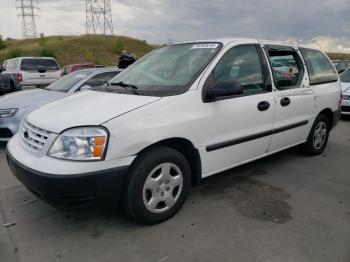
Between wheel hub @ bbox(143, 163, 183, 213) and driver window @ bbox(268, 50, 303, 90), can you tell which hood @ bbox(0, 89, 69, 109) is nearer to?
wheel hub @ bbox(143, 163, 183, 213)

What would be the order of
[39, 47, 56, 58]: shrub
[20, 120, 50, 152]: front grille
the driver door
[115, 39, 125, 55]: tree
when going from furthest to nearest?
[115, 39, 125, 55]: tree → [39, 47, 56, 58]: shrub → the driver door → [20, 120, 50, 152]: front grille

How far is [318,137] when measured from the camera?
5141 mm

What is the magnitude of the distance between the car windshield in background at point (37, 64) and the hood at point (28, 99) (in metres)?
6.27

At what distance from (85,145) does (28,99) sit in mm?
3794

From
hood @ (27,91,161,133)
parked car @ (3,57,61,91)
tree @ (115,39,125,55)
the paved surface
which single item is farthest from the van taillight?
tree @ (115,39,125,55)

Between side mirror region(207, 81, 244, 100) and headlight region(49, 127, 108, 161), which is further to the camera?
side mirror region(207, 81, 244, 100)

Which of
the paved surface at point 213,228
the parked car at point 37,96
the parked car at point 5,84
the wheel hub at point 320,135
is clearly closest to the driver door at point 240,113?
the paved surface at point 213,228

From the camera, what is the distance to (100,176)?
2.62 meters

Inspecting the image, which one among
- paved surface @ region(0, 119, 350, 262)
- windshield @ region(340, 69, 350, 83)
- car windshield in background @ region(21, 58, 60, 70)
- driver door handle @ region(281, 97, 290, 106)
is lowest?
paved surface @ region(0, 119, 350, 262)

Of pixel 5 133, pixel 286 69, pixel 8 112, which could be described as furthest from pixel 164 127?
pixel 5 133

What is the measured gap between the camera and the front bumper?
8.41 feet

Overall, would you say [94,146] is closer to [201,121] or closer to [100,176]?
[100,176]

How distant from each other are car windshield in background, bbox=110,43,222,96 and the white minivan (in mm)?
14

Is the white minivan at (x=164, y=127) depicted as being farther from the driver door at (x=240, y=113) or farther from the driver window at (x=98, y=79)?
the driver window at (x=98, y=79)
